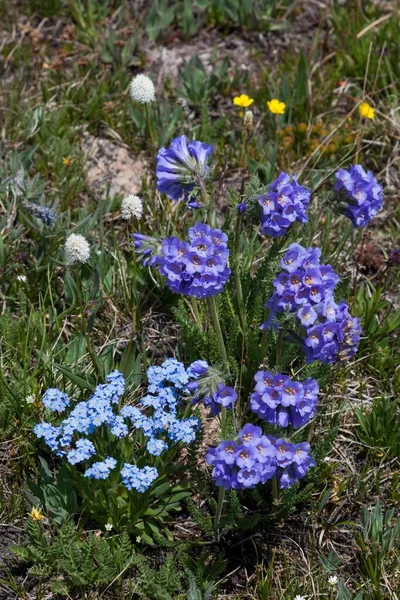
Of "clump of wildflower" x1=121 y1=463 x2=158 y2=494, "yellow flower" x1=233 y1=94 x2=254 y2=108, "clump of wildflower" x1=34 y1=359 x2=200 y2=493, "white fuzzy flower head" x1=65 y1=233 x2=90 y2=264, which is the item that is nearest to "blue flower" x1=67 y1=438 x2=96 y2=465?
"clump of wildflower" x1=34 y1=359 x2=200 y2=493

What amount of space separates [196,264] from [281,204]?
48 centimetres

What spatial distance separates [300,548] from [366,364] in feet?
3.45

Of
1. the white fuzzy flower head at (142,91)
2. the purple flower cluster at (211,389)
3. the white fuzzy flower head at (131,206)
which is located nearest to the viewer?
the purple flower cluster at (211,389)

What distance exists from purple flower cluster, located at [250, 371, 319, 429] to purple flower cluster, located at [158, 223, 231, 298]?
377 mm

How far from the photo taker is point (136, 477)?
296 centimetres

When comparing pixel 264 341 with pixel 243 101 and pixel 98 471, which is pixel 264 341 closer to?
pixel 98 471

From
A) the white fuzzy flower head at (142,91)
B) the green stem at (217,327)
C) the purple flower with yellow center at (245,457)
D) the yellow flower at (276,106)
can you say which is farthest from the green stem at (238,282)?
the yellow flower at (276,106)

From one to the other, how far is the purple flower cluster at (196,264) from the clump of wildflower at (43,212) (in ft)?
4.47

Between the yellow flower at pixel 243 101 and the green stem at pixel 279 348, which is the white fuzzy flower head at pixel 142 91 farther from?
the green stem at pixel 279 348

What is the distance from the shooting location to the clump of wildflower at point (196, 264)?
2.80 metres

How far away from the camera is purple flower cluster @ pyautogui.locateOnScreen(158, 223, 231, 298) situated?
280cm

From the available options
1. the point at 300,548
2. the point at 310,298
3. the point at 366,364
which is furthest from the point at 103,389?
the point at 366,364

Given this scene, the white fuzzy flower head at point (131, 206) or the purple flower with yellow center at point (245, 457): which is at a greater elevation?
the white fuzzy flower head at point (131, 206)

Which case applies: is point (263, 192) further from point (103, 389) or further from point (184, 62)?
point (184, 62)
